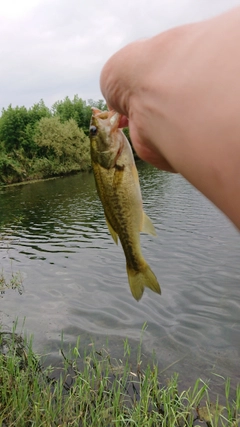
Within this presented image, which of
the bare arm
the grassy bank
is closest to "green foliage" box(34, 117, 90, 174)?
the grassy bank

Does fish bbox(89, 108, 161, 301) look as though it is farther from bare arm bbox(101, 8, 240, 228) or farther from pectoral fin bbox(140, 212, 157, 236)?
bare arm bbox(101, 8, 240, 228)

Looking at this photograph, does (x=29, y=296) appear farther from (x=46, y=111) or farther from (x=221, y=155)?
(x=46, y=111)

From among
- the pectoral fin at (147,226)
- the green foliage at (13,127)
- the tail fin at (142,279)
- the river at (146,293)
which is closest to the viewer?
the pectoral fin at (147,226)

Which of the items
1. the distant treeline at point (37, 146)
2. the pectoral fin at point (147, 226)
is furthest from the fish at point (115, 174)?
the distant treeline at point (37, 146)

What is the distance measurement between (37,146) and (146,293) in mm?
61823

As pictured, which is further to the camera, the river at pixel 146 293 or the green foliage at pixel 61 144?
the green foliage at pixel 61 144

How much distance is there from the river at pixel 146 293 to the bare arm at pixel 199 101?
3.47m

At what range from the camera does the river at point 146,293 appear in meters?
8.90

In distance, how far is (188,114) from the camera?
87cm

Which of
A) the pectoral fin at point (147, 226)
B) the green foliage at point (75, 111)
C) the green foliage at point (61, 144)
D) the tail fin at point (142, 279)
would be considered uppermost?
the green foliage at point (75, 111)

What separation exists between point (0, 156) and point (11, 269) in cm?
5080

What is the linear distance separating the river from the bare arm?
3.47 m

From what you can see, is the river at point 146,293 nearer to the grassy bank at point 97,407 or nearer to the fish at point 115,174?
the grassy bank at point 97,407

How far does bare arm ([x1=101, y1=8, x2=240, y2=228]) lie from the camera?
771 millimetres
